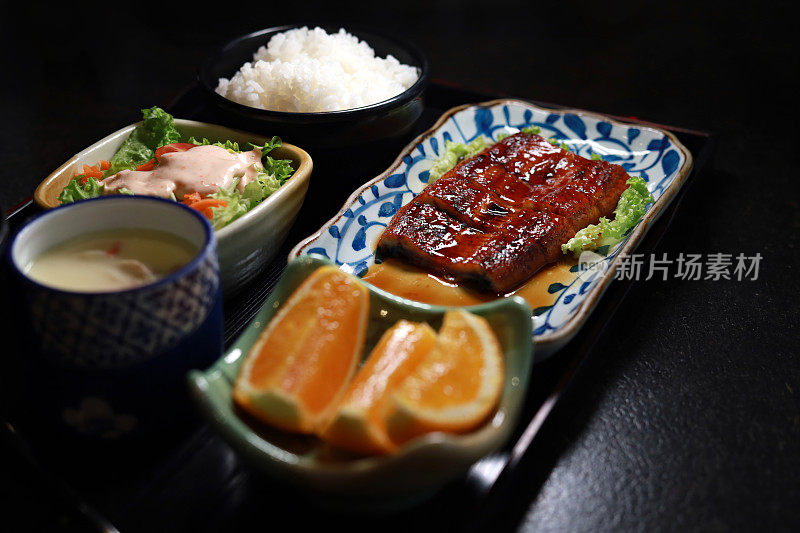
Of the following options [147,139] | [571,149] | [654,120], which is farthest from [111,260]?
[654,120]

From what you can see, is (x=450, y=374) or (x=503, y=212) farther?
(x=503, y=212)

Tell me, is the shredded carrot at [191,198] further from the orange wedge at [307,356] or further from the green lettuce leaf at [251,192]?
the orange wedge at [307,356]

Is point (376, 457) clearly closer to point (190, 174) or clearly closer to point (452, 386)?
point (452, 386)

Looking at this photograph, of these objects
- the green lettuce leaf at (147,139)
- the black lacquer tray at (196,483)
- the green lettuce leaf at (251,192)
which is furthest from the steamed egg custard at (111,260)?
the green lettuce leaf at (147,139)

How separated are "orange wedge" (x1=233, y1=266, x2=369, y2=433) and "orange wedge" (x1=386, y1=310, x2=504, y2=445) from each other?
13 cm

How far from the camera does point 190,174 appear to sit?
1814 mm

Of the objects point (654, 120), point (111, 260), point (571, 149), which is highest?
point (111, 260)

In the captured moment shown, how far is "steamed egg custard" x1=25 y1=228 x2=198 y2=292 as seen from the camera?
127 cm

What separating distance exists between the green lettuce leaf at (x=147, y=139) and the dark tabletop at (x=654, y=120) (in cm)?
51

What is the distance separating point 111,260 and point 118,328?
0.21 metres

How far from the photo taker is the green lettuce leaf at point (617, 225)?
6.21ft

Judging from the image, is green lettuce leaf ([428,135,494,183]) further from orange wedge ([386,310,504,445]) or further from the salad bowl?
orange wedge ([386,310,504,445])

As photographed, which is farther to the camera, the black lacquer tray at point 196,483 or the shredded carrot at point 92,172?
the shredded carrot at point 92,172

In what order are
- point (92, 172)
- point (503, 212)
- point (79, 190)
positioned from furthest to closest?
point (503, 212) → point (92, 172) → point (79, 190)
